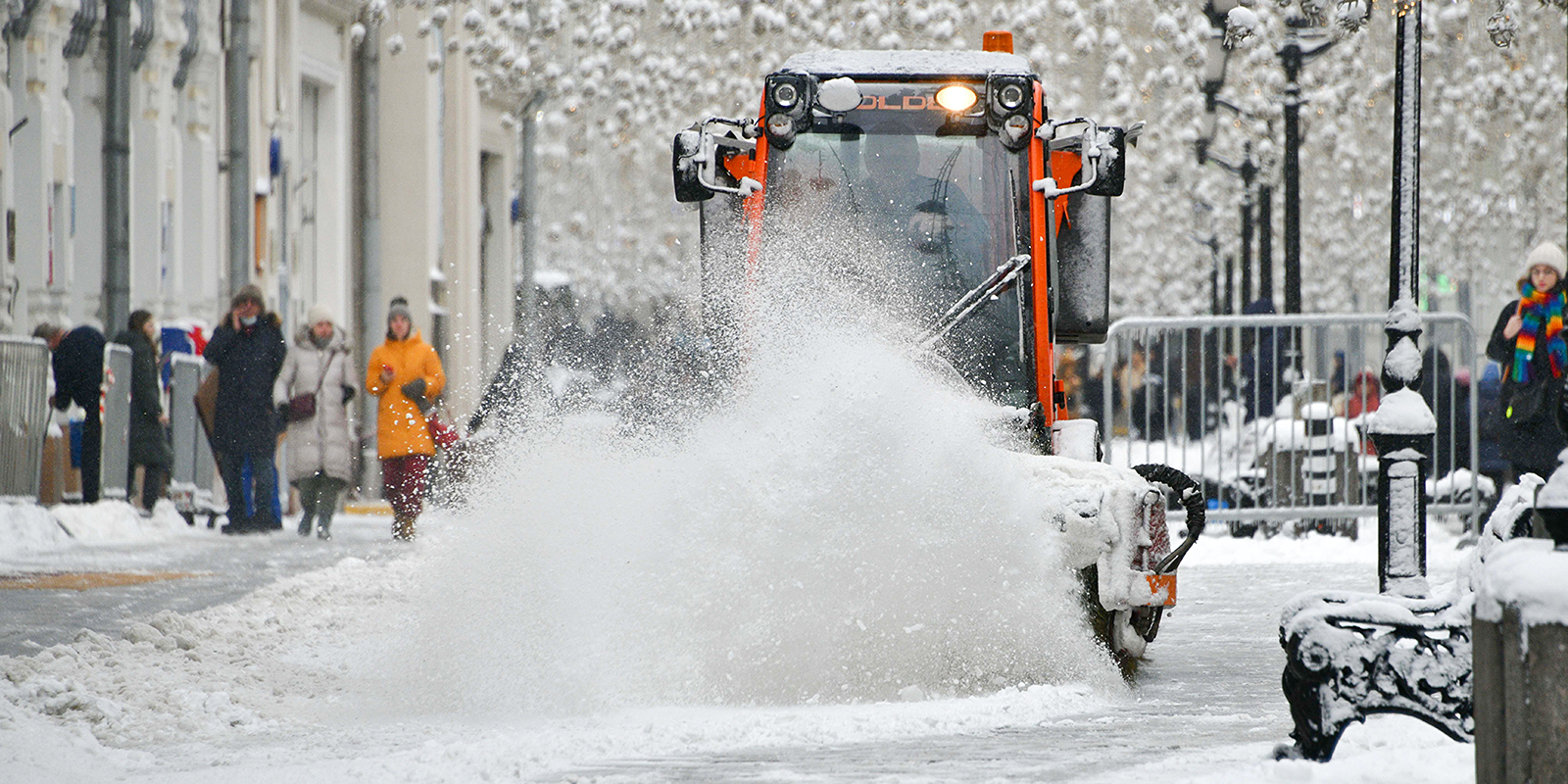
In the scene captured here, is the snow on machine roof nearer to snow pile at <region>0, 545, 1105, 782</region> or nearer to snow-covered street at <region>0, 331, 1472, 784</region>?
snow-covered street at <region>0, 331, 1472, 784</region>

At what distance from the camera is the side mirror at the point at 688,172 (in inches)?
370

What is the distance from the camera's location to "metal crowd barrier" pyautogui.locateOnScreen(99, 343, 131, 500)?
647 inches

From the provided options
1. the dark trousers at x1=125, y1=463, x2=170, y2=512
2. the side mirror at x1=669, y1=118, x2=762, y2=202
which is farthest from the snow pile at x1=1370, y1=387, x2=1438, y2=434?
the dark trousers at x1=125, y1=463, x2=170, y2=512

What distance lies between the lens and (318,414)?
54.1 ft

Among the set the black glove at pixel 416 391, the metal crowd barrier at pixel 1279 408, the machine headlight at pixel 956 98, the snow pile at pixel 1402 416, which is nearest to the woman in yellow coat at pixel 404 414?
the black glove at pixel 416 391

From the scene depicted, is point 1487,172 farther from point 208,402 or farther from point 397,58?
point 208,402

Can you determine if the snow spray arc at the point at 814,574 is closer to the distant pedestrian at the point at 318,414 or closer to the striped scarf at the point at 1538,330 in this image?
the striped scarf at the point at 1538,330

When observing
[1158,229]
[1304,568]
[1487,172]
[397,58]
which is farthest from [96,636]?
[1487,172]

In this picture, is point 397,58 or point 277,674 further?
point 397,58

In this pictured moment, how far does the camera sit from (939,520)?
7184mm

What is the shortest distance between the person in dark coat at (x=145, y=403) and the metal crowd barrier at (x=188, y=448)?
863 mm

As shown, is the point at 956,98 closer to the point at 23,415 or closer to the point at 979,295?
the point at 979,295

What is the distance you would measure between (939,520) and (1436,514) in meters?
8.35

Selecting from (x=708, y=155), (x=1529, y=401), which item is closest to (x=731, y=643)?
(x=708, y=155)
